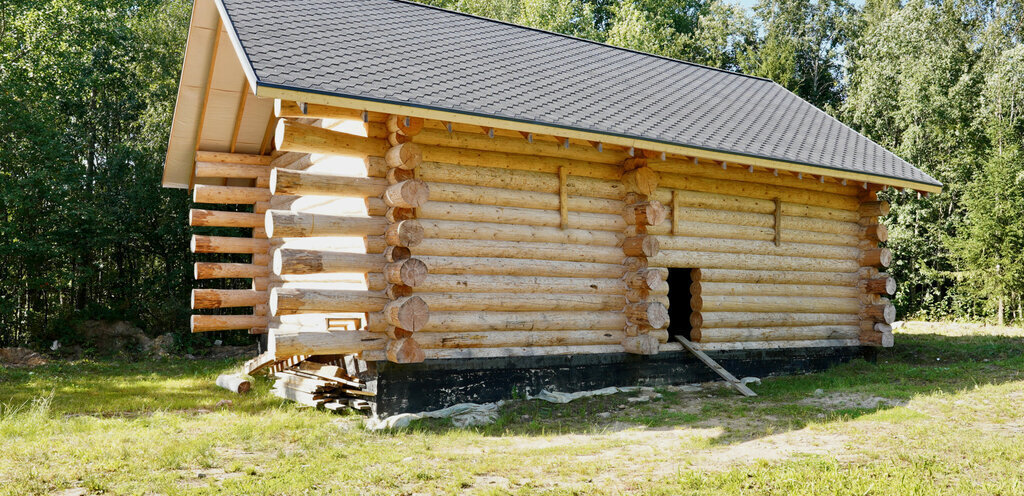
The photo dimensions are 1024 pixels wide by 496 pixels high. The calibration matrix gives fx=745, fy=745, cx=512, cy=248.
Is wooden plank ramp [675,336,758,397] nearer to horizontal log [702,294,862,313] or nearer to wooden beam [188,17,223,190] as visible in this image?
horizontal log [702,294,862,313]

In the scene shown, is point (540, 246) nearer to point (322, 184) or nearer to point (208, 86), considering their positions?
point (322, 184)

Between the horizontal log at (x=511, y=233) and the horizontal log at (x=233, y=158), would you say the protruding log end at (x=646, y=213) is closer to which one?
the horizontal log at (x=511, y=233)

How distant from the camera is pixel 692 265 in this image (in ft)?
38.6

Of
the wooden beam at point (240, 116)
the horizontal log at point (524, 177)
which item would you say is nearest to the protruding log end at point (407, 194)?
the horizontal log at point (524, 177)

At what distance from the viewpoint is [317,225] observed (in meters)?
8.50

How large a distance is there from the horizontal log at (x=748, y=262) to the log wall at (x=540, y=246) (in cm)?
3

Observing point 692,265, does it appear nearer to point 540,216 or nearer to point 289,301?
point 540,216

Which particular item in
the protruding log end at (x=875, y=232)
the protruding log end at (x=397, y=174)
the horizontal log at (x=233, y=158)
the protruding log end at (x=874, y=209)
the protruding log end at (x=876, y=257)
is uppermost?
the horizontal log at (x=233, y=158)

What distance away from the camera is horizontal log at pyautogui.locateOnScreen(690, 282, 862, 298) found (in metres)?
12.0

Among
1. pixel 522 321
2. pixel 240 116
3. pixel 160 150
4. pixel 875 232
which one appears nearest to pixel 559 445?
pixel 522 321

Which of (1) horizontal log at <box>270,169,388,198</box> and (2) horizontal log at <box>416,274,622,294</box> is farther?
(2) horizontal log at <box>416,274,622,294</box>

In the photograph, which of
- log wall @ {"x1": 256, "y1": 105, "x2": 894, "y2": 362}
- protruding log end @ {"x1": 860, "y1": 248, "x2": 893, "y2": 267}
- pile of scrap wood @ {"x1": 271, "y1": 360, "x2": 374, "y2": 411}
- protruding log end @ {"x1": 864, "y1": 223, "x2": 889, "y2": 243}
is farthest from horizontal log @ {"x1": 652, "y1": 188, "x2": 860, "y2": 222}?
pile of scrap wood @ {"x1": 271, "y1": 360, "x2": 374, "y2": 411}

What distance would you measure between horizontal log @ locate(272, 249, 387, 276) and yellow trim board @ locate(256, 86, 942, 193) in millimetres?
1682

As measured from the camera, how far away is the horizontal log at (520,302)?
9.28 m
